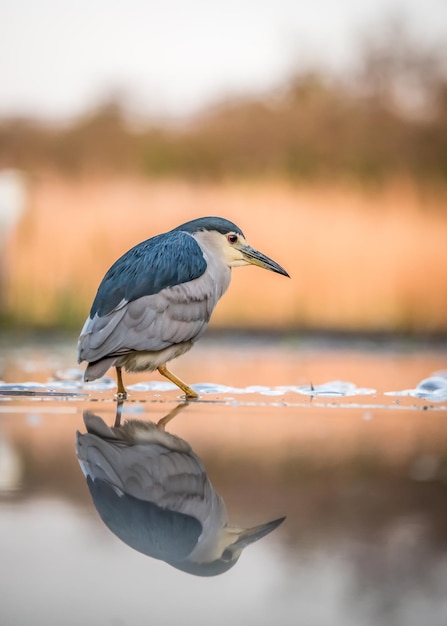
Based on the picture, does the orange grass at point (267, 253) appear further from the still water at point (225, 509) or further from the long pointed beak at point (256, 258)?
the still water at point (225, 509)

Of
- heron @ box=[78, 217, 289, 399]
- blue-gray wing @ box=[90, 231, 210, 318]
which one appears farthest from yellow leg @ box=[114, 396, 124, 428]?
blue-gray wing @ box=[90, 231, 210, 318]

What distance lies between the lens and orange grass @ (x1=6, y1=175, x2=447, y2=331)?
9.05m

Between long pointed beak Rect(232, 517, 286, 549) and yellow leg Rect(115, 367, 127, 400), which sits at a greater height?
yellow leg Rect(115, 367, 127, 400)

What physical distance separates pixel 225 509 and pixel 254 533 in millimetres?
194

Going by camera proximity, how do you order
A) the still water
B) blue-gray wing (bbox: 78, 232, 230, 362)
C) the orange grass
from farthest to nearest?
1. the orange grass
2. blue-gray wing (bbox: 78, 232, 230, 362)
3. the still water

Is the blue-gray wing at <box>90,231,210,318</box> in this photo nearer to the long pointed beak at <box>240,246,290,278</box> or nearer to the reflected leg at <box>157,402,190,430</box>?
the long pointed beak at <box>240,246,290,278</box>

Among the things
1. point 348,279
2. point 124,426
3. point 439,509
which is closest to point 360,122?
point 348,279

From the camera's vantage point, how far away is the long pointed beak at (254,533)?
1.89 metres

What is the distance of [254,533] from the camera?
76.8 inches

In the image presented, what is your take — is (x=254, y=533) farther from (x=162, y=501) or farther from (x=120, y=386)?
(x=120, y=386)

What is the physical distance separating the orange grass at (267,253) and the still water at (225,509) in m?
4.71

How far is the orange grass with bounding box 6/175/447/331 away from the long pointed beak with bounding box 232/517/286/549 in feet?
23.0

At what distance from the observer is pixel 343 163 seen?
398 inches

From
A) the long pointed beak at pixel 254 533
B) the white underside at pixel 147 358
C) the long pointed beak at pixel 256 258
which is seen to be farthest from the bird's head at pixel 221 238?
the long pointed beak at pixel 254 533
